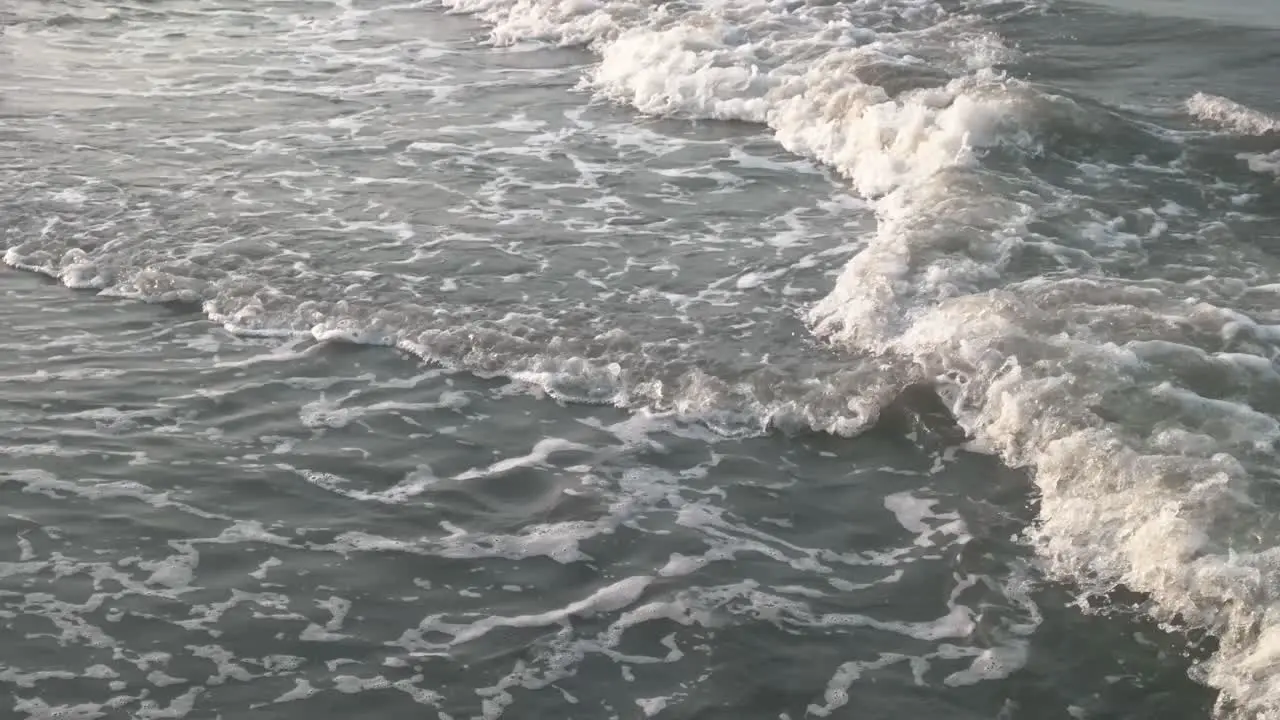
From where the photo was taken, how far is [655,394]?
25.3ft

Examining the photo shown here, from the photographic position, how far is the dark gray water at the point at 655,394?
5.52m

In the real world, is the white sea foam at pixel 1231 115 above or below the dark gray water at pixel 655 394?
above

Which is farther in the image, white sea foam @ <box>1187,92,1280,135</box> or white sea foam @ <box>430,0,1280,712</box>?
white sea foam @ <box>1187,92,1280,135</box>

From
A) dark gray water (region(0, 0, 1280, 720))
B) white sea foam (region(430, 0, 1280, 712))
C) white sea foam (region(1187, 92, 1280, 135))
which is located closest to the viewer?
dark gray water (region(0, 0, 1280, 720))

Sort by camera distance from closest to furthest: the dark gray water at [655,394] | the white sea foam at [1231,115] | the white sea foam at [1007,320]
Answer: the dark gray water at [655,394]
the white sea foam at [1007,320]
the white sea foam at [1231,115]

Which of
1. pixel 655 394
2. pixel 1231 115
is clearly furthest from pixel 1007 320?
pixel 1231 115

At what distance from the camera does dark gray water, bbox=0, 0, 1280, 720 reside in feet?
18.1

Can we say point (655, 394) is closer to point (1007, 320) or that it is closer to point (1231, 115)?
point (1007, 320)

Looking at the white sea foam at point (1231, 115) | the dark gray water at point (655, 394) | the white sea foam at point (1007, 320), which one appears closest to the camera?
the dark gray water at point (655, 394)

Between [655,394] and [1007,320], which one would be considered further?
[1007,320]

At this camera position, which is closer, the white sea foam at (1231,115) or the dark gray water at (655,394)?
the dark gray water at (655,394)

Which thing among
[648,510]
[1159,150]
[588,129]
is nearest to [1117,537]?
[648,510]

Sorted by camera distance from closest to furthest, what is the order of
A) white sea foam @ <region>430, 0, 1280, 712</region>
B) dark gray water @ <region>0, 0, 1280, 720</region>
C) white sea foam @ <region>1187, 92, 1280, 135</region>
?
dark gray water @ <region>0, 0, 1280, 720</region> → white sea foam @ <region>430, 0, 1280, 712</region> → white sea foam @ <region>1187, 92, 1280, 135</region>

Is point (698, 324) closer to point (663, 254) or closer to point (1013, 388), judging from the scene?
point (663, 254)
